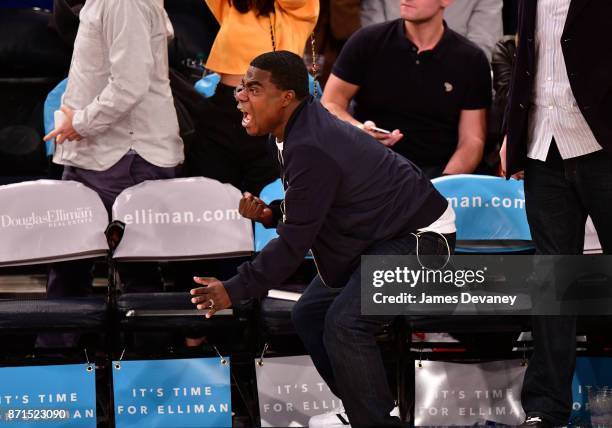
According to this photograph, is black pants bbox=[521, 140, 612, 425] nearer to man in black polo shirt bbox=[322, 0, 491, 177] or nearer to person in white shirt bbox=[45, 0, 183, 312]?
man in black polo shirt bbox=[322, 0, 491, 177]

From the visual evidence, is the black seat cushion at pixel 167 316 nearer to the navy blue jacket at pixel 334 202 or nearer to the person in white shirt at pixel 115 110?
the person in white shirt at pixel 115 110

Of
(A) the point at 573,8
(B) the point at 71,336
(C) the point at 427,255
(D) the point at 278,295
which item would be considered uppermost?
(A) the point at 573,8

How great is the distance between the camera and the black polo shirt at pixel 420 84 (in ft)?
17.8

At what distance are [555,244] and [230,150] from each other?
1.74 meters

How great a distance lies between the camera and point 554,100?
4.14 m

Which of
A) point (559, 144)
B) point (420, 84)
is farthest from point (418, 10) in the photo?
point (559, 144)

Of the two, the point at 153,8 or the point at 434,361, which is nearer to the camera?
the point at 434,361

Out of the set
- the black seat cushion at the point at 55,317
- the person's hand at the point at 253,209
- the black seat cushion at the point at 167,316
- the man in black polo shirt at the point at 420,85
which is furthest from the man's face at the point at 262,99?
the man in black polo shirt at the point at 420,85

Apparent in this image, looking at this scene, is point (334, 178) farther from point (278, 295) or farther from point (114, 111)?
point (114, 111)

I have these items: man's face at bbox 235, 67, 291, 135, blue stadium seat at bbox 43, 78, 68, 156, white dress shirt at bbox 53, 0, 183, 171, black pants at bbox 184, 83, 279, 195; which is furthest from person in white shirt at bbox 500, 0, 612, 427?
blue stadium seat at bbox 43, 78, 68, 156

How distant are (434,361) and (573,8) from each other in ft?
4.78

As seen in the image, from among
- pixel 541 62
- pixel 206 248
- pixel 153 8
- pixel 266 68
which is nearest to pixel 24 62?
pixel 153 8

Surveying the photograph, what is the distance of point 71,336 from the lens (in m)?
5.16

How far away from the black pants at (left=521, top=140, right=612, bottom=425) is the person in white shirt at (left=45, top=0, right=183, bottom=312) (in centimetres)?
173
